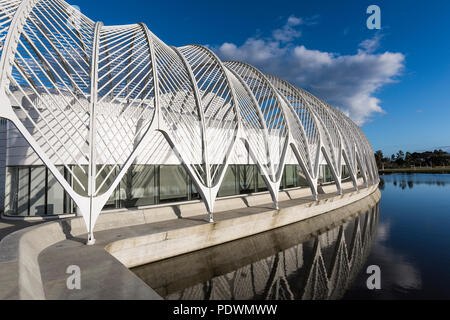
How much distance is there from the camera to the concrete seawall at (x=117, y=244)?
17.6 feet

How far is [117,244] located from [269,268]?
6.37 m

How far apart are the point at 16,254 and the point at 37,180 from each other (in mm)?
10318

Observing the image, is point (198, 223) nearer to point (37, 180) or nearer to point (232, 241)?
point (232, 241)

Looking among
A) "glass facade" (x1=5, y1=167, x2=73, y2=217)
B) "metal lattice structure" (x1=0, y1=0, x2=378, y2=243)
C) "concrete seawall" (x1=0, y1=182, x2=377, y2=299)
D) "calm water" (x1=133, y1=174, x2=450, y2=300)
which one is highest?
"metal lattice structure" (x1=0, y1=0, x2=378, y2=243)

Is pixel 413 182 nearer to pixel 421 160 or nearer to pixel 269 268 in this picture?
pixel 269 268

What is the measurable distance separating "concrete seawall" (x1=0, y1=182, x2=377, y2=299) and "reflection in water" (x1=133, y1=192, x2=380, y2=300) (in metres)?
0.69

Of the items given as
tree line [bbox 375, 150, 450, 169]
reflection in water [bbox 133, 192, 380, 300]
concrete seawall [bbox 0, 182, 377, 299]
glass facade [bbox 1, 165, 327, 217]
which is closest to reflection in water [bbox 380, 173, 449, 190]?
reflection in water [bbox 133, 192, 380, 300]

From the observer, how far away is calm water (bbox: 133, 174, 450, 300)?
8.66 m

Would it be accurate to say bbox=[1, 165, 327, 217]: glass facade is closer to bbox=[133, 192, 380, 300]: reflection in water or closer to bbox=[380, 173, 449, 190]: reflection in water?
bbox=[133, 192, 380, 300]: reflection in water

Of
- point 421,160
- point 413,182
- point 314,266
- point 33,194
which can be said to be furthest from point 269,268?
point 421,160

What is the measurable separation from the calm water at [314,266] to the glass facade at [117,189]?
659 centimetres

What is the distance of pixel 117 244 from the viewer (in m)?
9.16

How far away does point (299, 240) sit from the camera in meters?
14.0

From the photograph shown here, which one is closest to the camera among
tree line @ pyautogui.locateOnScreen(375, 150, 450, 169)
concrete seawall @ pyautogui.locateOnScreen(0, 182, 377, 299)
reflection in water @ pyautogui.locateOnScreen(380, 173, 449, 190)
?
concrete seawall @ pyautogui.locateOnScreen(0, 182, 377, 299)
